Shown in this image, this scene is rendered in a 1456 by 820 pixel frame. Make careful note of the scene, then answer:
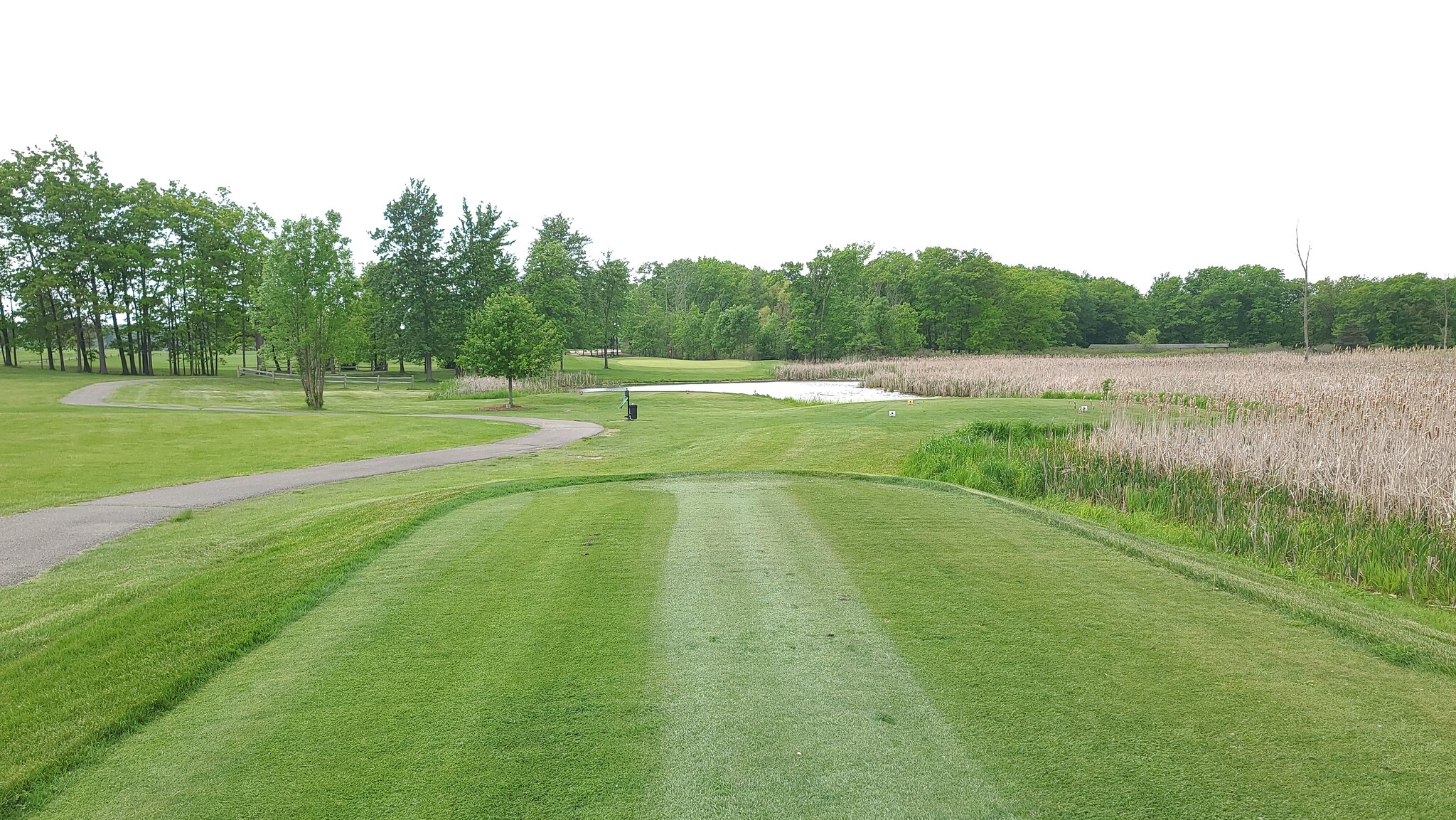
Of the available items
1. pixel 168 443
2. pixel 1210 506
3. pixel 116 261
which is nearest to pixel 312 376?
pixel 168 443

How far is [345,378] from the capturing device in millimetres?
58938

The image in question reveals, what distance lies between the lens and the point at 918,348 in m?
83.9

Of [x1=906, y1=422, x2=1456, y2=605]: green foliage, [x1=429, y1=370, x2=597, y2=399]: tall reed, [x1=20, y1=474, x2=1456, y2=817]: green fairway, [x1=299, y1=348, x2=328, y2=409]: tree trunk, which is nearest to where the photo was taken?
[x1=20, y1=474, x2=1456, y2=817]: green fairway

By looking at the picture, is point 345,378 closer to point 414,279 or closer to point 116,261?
point 414,279

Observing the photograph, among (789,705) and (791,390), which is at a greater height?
(789,705)

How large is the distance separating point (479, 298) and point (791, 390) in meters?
31.8

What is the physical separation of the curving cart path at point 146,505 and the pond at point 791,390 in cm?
1940

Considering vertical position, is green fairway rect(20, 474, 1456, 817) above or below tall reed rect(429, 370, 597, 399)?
below

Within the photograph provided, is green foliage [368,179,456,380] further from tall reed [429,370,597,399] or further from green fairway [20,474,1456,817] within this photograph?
green fairway [20,474,1456,817]

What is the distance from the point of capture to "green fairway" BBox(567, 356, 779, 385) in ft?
185

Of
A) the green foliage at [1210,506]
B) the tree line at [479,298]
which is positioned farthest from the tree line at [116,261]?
the green foliage at [1210,506]

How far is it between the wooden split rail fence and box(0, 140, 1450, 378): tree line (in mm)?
1652

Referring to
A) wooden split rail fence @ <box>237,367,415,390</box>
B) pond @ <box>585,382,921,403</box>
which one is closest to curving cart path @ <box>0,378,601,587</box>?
pond @ <box>585,382,921,403</box>

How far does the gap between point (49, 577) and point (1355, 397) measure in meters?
22.4
